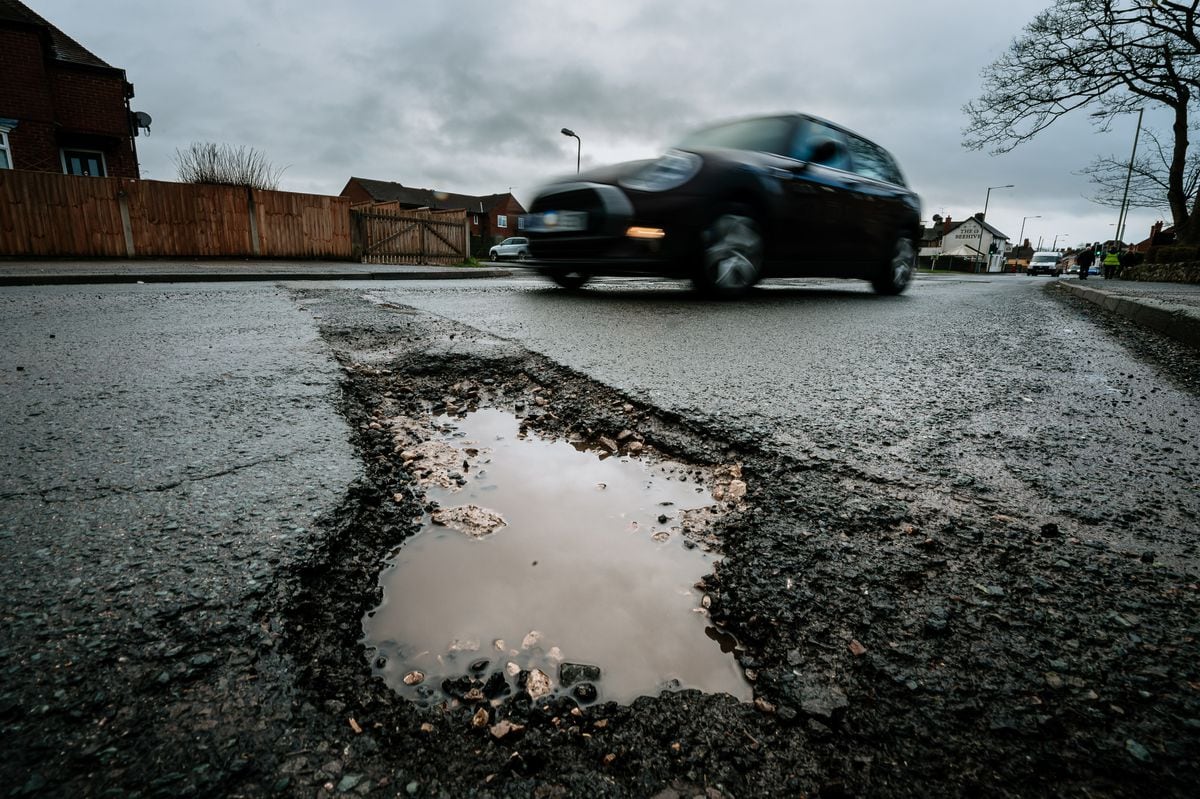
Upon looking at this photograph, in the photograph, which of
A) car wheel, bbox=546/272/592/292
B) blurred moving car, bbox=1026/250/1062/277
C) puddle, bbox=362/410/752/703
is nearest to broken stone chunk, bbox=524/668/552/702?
puddle, bbox=362/410/752/703

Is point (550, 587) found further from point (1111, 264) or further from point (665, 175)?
point (1111, 264)

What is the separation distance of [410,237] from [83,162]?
37.8 ft

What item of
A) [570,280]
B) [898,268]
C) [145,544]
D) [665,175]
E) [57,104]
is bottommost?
[145,544]

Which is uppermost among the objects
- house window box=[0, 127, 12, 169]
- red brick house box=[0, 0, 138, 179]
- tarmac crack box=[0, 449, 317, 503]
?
red brick house box=[0, 0, 138, 179]

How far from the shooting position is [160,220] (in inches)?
539

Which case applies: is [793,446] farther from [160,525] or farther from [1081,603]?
[160,525]

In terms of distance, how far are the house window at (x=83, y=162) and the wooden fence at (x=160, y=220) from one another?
311 inches

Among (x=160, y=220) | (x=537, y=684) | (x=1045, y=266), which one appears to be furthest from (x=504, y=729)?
(x=1045, y=266)

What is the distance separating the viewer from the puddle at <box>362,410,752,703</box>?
0.98m

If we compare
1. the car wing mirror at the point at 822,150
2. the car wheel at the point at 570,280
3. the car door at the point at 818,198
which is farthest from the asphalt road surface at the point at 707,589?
the car wheel at the point at 570,280

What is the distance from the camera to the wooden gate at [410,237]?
16.5 m

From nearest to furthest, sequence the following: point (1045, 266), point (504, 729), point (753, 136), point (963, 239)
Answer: point (504, 729) → point (753, 136) → point (1045, 266) → point (963, 239)

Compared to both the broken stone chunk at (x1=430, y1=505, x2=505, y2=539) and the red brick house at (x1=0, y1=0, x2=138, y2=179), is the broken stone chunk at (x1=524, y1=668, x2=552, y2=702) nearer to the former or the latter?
the broken stone chunk at (x1=430, y1=505, x2=505, y2=539)

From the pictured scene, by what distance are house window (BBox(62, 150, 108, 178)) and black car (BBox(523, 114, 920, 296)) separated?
21013mm
